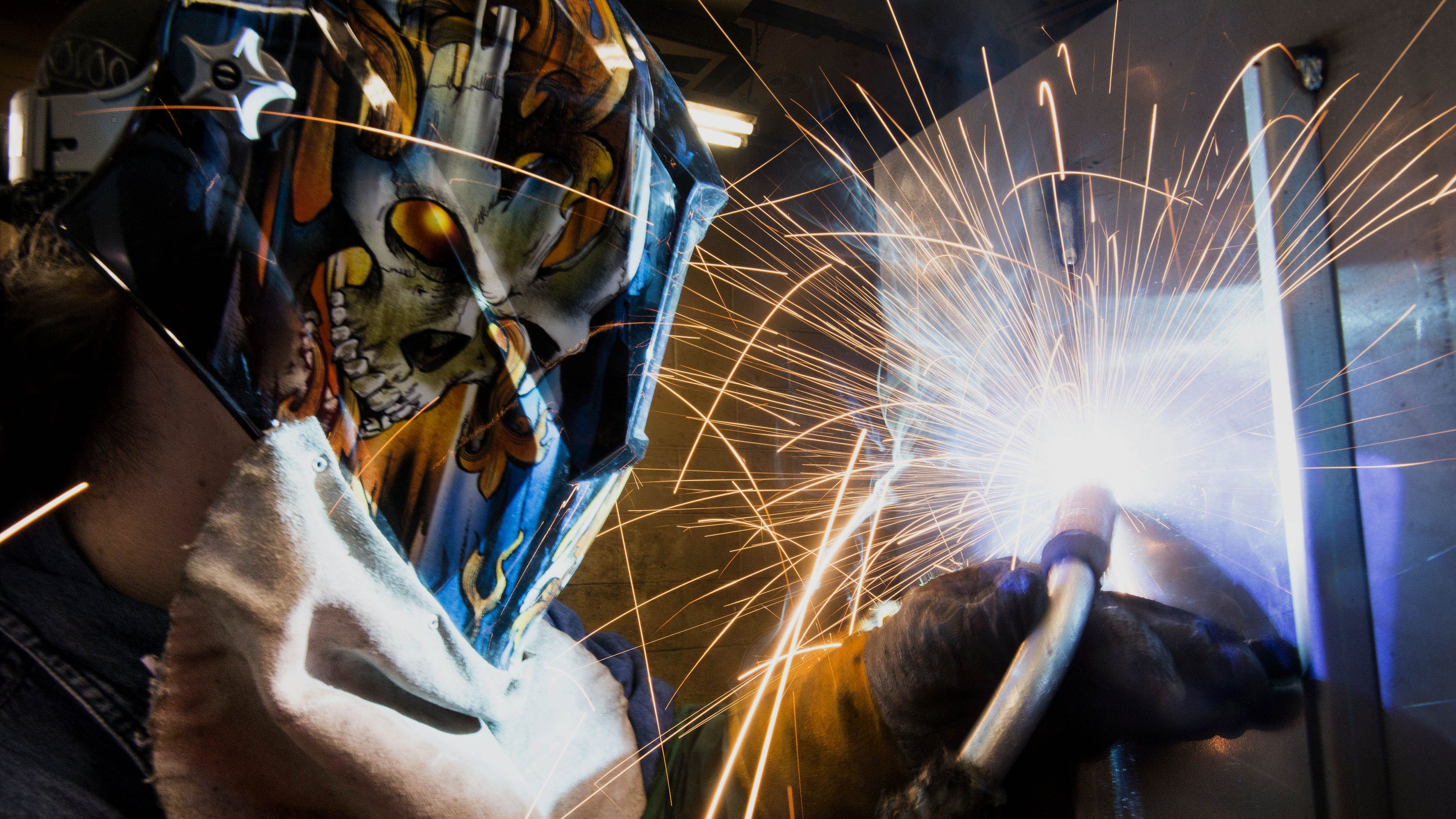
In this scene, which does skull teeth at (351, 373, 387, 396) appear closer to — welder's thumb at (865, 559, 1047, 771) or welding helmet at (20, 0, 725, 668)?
welding helmet at (20, 0, 725, 668)

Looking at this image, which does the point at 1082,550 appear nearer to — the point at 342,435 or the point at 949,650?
the point at 949,650

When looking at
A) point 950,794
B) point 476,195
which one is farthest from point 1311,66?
point 476,195

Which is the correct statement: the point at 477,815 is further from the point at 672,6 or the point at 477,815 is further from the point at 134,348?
the point at 672,6

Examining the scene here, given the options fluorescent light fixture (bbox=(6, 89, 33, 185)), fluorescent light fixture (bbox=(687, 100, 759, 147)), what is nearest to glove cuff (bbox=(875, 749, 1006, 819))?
fluorescent light fixture (bbox=(6, 89, 33, 185))

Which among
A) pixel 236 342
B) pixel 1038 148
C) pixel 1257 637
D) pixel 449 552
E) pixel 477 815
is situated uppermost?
Result: pixel 1038 148

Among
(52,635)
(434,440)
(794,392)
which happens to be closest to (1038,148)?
(434,440)

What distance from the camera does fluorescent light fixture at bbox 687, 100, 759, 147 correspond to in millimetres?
2518

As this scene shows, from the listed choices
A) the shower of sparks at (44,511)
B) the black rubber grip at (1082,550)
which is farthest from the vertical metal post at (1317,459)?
the shower of sparks at (44,511)

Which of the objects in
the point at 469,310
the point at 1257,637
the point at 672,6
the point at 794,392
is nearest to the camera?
the point at 1257,637

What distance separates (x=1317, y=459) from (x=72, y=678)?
163cm

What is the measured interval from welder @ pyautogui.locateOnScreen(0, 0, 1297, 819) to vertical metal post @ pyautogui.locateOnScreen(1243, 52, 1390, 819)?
0.06 metres

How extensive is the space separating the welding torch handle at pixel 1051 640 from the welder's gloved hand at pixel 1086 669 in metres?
0.03

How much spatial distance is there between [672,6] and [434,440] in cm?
196

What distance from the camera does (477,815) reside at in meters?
0.94
